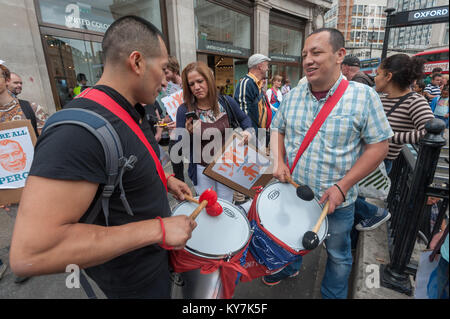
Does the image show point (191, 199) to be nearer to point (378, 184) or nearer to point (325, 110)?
point (325, 110)

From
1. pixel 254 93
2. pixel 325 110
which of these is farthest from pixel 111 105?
pixel 254 93

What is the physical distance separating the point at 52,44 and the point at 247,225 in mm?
6240

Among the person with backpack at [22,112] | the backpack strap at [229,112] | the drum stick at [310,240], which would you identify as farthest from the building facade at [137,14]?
the drum stick at [310,240]

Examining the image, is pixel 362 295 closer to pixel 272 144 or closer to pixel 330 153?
pixel 330 153

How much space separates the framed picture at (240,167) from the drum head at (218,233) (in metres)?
0.88

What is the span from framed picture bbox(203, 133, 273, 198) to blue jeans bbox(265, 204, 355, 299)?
948 millimetres

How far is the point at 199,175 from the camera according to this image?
2703 mm

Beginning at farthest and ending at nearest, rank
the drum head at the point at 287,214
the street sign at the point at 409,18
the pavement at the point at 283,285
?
the street sign at the point at 409,18 < the pavement at the point at 283,285 < the drum head at the point at 287,214

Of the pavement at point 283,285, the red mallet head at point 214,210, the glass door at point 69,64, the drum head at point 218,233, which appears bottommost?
the pavement at point 283,285

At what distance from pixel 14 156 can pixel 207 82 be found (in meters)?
2.01

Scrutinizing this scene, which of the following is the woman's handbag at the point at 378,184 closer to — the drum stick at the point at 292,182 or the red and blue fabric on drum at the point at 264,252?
the drum stick at the point at 292,182

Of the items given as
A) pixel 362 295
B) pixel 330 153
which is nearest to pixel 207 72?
pixel 330 153

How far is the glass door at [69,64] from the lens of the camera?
5.20 metres

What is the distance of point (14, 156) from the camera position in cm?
219
